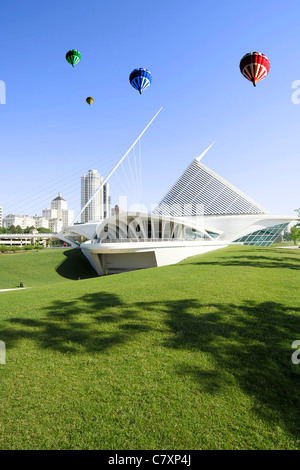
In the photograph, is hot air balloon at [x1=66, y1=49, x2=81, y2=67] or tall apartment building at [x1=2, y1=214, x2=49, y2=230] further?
tall apartment building at [x1=2, y1=214, x2=49, y2=230]

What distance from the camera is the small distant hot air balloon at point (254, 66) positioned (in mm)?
13406

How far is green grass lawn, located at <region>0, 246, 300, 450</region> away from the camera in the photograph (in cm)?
301

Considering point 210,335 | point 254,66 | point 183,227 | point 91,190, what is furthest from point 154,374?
point 91,190

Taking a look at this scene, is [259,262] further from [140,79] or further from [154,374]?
[140,79]

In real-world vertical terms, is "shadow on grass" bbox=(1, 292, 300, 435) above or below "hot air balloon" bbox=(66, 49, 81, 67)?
below

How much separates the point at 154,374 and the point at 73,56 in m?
20.4

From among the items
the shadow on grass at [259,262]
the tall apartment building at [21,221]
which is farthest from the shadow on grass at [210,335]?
the tall apartment building at [21,221]

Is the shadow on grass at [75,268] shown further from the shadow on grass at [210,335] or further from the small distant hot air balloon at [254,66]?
the small distant hot air balloon at [254,66]

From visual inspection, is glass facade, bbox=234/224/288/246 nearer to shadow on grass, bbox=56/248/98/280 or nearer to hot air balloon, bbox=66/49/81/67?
shadow on grass, bbox=56/248/98/280

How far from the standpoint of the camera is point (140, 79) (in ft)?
59.2

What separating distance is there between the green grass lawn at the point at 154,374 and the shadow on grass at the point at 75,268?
22086mm

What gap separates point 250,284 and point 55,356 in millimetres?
7218

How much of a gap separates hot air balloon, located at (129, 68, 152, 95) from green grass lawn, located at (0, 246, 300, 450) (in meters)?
16.8

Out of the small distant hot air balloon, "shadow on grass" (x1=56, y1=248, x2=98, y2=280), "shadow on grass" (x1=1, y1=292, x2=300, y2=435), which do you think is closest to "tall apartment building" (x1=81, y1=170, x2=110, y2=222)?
"shadow on grass" (x1=56, y1=248, x2=98, y2=280)
